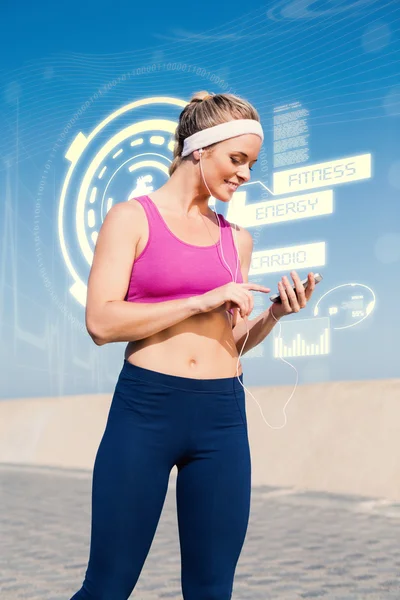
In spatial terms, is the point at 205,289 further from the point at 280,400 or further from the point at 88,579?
the point at 280,400

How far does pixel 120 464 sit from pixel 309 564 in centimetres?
331

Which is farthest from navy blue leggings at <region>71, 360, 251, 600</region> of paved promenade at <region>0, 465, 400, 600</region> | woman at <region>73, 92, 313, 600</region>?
paved promenade at <region>0, 465, 400, 600</region>

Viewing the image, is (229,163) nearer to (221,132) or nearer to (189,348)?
(221,132)

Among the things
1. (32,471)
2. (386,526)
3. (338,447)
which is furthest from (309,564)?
(32,471)

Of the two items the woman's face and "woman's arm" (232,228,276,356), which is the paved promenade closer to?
"woman's arm" (232,228,276,356)

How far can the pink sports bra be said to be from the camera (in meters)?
2.01

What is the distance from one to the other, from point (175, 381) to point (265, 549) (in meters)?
3.75

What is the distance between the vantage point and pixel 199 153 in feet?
6.94

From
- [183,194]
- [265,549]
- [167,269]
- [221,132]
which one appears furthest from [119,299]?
[265,549]

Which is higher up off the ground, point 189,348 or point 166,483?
point 189,348

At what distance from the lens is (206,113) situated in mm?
2158

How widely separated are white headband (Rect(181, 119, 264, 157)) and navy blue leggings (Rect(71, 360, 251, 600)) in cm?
61

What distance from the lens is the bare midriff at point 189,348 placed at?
1985mm

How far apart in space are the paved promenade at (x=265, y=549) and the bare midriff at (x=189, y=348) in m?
2.43
